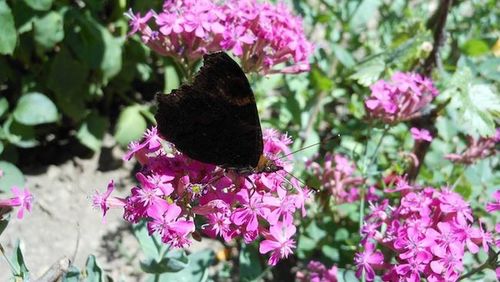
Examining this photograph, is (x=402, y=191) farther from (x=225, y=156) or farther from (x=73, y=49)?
(x=73, y=49)

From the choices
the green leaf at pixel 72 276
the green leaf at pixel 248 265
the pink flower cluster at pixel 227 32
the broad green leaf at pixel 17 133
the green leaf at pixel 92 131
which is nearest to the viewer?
the green leaf at pixel 72 276

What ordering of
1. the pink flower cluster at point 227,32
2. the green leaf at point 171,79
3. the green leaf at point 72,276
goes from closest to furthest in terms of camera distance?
the green leaf at point 72,276 < the pink flower cluster at point 227,32 < the green leaf at point 171,79

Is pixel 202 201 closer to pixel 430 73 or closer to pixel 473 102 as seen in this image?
pixel 473 102

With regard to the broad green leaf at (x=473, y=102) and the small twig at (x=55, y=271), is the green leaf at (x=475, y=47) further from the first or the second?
the small twig at (x=55, y=271)

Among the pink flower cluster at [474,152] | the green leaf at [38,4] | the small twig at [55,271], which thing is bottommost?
the pink flower cluster at [474,152]

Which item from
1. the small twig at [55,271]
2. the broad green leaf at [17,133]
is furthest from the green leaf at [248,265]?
the broad green leaf at [17,133]

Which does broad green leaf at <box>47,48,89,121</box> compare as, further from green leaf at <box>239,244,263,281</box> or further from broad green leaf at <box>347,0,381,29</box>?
broad green leaf at <box>347,0,381,29</box>

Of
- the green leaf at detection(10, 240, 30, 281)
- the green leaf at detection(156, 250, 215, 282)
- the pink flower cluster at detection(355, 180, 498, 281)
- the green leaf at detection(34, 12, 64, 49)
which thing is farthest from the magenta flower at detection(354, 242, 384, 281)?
the green leaf at detection(34, 12, 64, 49)
